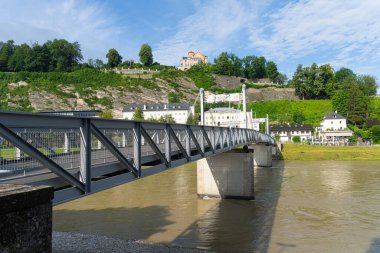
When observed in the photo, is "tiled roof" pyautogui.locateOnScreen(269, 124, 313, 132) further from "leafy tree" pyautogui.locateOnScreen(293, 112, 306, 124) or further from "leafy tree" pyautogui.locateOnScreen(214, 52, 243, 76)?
"leafy tree" pyautogui.locateOnScreen(214, 52, 243, 76)

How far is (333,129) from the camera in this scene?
99.8 meters

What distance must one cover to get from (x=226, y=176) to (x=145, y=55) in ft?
526

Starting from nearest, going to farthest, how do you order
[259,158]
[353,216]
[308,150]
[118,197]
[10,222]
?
[10,222] < [353,216] < [118,197] < [259,158] < [308,150]

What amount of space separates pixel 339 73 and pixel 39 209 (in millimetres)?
167709

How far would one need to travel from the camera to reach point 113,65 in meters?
179

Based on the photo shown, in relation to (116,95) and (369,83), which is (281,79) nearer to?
(369,83)

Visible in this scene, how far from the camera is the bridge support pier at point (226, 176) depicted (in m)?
27.7

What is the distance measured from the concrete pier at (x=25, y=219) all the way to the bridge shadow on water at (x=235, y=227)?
12.3 meters

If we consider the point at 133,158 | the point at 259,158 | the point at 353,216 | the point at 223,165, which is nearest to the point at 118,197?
the point at 223,165

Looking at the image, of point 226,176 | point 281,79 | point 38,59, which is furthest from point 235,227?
point 281,79

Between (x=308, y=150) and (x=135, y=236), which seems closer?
(x=135, y=236)

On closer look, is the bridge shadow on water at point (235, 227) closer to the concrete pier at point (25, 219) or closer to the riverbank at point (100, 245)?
the riverbank at point (100, 245)

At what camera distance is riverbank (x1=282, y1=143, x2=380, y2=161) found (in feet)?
207

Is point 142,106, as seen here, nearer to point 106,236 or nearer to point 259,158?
point 259,158
